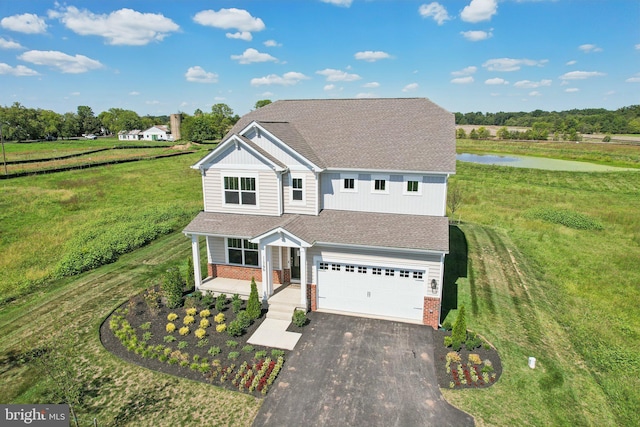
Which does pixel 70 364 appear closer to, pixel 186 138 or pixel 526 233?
pixel 526 233

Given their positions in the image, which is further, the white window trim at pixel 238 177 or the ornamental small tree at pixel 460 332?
the white window trim at pixel 238 177

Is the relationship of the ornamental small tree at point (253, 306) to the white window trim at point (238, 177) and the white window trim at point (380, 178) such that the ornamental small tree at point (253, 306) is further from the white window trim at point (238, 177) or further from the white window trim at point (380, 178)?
the white window trim at point (380, 178)

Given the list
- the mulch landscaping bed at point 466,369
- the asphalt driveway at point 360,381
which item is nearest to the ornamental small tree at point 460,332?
the mulch landscaping bed at point 466,369

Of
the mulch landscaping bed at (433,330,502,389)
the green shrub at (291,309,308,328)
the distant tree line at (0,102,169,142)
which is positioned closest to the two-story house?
the green shrub at (291,309,308,328)

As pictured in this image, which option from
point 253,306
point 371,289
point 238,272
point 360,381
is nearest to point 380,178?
point 371,289

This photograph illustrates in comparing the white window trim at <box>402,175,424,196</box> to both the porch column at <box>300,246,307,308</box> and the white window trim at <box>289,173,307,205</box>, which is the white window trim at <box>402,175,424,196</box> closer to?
the white window trim at <box>289,173,307,205</box>

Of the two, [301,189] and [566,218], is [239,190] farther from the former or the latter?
[566,218]
